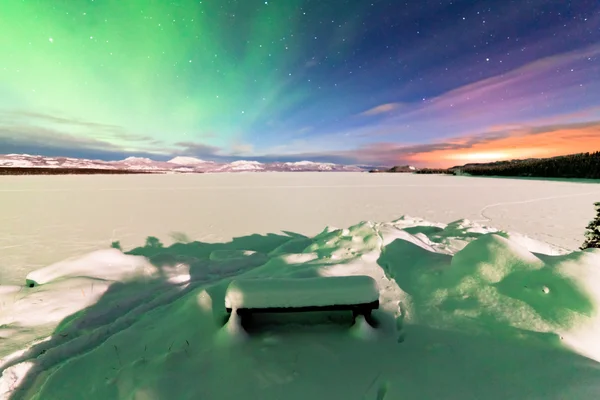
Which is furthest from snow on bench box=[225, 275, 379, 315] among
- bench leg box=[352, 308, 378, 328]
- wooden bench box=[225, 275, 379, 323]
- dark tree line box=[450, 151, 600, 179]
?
dark tree line box=[450, 151, 600, 179]

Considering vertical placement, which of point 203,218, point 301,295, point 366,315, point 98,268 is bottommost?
point 203,218

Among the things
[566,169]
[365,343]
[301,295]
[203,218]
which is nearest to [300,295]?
[301,295]

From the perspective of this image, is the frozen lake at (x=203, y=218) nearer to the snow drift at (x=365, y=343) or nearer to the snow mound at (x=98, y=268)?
the snow mound at (x=98, y=268)

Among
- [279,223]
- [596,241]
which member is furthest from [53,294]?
[596,241]

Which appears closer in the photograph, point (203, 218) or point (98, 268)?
point (98, 268)

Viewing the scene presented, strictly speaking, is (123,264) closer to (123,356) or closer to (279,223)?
(123,356)

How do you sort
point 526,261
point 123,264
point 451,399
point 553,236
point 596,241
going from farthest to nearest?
point 553,236 → point 596,241 → point 123,264 → point 526,261 → point 451,399

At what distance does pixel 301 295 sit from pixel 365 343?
85 centimetres

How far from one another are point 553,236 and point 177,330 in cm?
1362

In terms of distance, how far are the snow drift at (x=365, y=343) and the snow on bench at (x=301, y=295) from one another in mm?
127

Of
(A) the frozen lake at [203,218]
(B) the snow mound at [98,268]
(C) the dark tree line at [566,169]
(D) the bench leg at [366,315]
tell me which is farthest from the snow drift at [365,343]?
(C) the dark tree line at [566,169]

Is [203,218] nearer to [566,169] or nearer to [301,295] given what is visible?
[301,295]

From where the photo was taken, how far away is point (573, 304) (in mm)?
2926

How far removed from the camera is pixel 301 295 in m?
2.74
